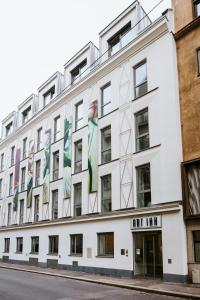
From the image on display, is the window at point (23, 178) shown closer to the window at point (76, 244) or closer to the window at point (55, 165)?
the window at point (55, 165)

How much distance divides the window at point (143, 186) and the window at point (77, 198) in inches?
254

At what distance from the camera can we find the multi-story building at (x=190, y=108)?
1648 centimetres

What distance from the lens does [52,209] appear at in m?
28.2

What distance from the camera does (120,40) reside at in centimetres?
2470

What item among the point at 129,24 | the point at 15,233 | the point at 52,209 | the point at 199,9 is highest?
the point at 129,24

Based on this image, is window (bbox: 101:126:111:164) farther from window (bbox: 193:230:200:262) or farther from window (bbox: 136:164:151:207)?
window (bbox: 193:230:200:262)

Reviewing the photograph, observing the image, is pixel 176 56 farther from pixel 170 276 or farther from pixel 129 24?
pixel 170 276

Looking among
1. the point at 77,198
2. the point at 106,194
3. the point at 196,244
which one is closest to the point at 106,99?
the point at 106,194

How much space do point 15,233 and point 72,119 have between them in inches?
537

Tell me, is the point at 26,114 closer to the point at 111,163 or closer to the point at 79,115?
the point at 79,115

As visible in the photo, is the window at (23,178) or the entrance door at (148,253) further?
the window at (23,178)

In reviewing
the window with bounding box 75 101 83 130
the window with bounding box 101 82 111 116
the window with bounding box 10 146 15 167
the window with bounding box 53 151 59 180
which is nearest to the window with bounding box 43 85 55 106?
the window with bounding box 75 101 83 130

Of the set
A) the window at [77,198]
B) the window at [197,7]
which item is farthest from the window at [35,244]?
the window at [197,7]

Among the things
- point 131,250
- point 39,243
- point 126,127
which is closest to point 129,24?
point 126,127
